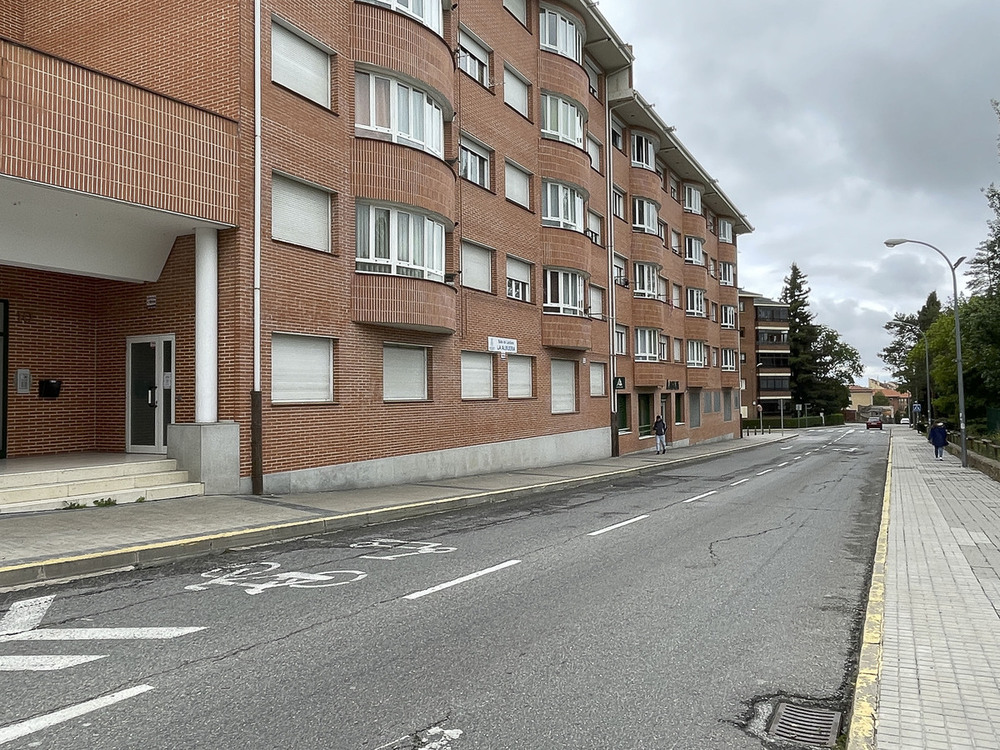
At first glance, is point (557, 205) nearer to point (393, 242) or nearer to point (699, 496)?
point (393, 242)

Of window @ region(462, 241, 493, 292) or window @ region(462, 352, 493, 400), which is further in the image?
window @ region(462, 241, 493, 292)

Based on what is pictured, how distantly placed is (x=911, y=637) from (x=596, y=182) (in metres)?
25.8

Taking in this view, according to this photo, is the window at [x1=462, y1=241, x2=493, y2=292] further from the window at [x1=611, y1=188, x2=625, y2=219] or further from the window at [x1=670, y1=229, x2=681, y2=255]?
the window at [x1=670, y1=229, x2=681, y2=255]

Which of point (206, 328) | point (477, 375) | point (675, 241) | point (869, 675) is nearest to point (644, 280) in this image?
point (675, 241)

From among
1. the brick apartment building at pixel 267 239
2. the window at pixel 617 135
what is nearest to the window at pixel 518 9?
the brick apartment building at pixel 267 239

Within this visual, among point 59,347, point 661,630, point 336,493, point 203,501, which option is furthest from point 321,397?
point 661,630

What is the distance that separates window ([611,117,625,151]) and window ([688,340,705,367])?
13.0 m

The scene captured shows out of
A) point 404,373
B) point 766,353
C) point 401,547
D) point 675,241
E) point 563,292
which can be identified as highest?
point 675,241

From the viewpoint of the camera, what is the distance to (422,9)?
17297 mm

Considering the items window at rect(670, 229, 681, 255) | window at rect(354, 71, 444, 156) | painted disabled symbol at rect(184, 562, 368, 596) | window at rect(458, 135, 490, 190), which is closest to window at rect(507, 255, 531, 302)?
window at rect(458, 135, 490, 190)

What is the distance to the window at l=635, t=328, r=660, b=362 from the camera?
33.5 metres

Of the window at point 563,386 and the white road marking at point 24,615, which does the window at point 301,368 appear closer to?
the white road marking at point 24,615

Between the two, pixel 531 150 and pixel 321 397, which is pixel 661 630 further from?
pixel 531 150

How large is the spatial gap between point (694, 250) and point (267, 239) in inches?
1317
